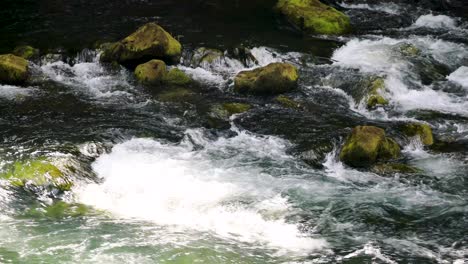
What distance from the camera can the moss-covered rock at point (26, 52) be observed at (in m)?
14.2

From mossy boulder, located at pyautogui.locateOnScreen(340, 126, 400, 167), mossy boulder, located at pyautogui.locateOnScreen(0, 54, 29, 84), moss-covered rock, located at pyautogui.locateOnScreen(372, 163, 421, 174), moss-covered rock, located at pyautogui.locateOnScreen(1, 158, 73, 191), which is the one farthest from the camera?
mossy boulder, located at pyautogui.locateOnScreen(0, 54, 29, 84)

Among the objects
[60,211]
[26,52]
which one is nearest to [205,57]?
[26,52]

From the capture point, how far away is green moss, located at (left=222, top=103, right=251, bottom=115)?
11914 mm

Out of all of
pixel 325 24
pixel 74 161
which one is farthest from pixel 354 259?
pixel 325 24

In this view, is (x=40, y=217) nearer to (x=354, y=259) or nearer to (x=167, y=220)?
(x=167, y=220)

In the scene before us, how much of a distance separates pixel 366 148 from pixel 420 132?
5.20 ft

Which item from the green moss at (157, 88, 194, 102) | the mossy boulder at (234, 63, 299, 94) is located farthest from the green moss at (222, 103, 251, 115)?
the green moss at (157, 88, 194, 102)

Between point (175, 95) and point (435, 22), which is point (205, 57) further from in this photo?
point (435, 22)

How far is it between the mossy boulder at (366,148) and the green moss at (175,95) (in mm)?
4160

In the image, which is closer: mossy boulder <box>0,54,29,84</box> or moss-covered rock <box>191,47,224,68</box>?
mossy boulder <box>0,54,29,84</box>

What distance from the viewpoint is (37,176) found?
9.10 metres

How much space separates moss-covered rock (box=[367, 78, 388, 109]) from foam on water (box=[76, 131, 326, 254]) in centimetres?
278

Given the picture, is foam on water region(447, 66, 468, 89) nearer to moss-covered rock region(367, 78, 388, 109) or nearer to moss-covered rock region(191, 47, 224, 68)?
moss-covered rock region(367, 78, 388, 109)

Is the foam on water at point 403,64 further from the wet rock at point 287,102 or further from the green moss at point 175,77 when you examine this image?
the green moss at point 175,77
